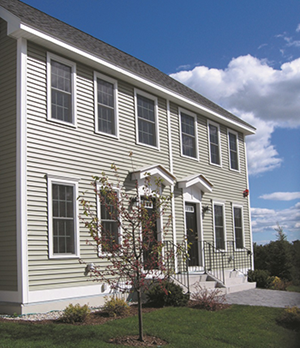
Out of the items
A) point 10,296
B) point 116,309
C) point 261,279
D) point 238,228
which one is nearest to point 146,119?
point 116,309

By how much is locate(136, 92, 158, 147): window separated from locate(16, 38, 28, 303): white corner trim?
4516mm

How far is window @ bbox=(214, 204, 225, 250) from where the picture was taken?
16891 mm

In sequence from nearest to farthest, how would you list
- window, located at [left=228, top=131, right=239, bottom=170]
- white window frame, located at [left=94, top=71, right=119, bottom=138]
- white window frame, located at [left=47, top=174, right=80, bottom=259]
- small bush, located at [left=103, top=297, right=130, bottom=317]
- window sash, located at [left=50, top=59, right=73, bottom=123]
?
small bush, located at [left=103, top=297, right=130, bottom=317]
white window frame, located at [left=47, top=174, right=80, bottom=259]
window sash, located at [left=50, top=59, right=73, bottom=123]
white window frame, located at [left=94, top=71, right=119, bottom=138]
window, located at [left=228, top=131, right=239, bottom=170]

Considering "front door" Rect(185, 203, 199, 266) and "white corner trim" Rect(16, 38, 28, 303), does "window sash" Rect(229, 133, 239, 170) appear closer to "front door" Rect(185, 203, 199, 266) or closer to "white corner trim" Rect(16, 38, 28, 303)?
"front door" Rect(185, 203, 199, 266)

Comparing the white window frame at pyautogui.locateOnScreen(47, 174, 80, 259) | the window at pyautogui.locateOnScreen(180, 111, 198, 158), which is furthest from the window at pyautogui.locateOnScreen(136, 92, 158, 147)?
the white window frame at pyautogui.locateOnScreen(47, 174, 80, 259)

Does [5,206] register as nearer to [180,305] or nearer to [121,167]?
[121,167]

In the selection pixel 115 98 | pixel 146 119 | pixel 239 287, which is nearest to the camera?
pixel 115 98

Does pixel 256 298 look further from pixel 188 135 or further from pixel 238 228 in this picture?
pixel 188 135

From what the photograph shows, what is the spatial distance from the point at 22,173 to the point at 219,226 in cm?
976

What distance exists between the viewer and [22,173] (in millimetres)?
9719

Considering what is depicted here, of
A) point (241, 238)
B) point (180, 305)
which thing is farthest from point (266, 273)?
point (180, 305)

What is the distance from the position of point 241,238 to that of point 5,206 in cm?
1177

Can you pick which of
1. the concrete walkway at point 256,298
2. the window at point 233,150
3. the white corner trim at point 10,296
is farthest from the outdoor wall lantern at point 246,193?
the white corner trim at point 10,296

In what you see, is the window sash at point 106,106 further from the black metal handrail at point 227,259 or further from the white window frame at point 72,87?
the black metal handrail at point 227,259
